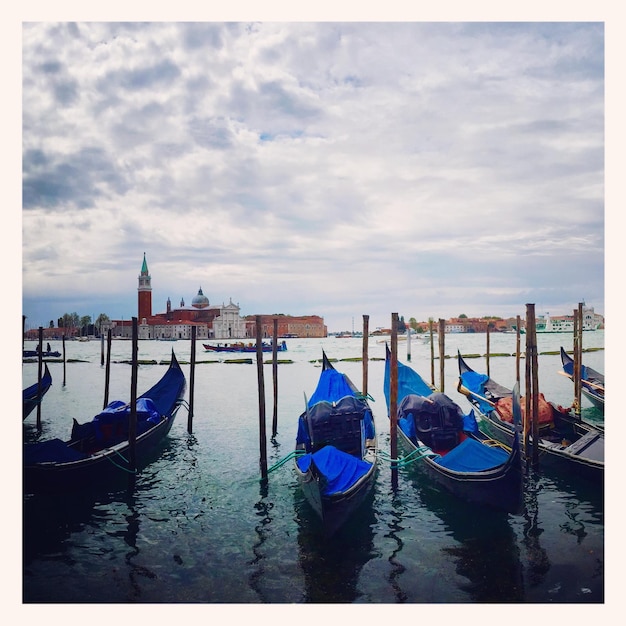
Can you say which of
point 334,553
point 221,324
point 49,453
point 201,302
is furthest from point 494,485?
point 201,302

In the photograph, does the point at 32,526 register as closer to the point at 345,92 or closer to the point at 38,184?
the point at 38,184

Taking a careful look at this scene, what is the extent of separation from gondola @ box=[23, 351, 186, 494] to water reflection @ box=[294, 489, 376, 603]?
5.93 feet

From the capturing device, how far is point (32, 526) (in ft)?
12.8

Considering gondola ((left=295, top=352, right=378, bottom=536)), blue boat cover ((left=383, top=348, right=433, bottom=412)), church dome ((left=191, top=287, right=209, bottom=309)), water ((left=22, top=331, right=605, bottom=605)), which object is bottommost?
water ((left=22, top=331, right=605, bottom=605))

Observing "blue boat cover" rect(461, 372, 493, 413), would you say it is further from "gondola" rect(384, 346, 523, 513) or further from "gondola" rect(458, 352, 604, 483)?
"gondola" rect(384, 346, 523, 513)

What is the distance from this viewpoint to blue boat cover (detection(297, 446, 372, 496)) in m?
3.72

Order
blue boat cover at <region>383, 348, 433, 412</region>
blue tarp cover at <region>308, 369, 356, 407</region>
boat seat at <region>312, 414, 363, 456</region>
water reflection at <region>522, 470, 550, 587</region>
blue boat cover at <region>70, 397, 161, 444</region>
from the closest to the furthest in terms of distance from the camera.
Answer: water reflection at <region>522, 470, 550, 587</region> → boat seat at <region>312, 414, 363, 456</region> → blue boat cover at <region>70, 397, 161, 444</region> → blue tarp cover at <region>308, 369, 356, 407</region> → blue boat cover at <region>383, 348, 433, 412</region>

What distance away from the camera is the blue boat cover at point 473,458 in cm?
395

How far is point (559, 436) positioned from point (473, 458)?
1.83 meters

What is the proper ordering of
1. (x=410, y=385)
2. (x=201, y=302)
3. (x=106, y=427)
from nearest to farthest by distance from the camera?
1. (x=106, y=427)
2. (x=410, y=385)
3. (x=201, y=302)

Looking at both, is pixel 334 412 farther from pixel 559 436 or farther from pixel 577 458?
pixel 559 436

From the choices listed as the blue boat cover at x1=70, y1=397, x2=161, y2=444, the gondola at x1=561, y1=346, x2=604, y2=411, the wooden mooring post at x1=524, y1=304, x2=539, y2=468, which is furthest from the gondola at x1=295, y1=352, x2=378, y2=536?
the gondola at x1=561, y1=346, x2=604, y2=411

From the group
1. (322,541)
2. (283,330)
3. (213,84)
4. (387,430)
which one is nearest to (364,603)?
(322,541)

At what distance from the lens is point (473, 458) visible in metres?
4.06
